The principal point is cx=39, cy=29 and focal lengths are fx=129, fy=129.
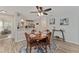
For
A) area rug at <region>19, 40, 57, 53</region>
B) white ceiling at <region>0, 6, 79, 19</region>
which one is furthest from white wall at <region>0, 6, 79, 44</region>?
area rug at <region>19, 40, 57, 53</region>

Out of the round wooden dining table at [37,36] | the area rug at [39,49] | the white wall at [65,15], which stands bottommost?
the area rug at [39,49]

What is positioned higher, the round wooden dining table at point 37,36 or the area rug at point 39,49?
the round wooden dining table at point 37,36

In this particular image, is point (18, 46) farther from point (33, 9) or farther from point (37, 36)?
point (33, 9)

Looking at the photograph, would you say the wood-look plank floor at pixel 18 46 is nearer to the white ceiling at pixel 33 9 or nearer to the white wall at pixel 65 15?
the white wall at pixel 65 15

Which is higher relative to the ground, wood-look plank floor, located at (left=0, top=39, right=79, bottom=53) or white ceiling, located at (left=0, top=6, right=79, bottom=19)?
white ceiling, located at (left=0, top=6, right=79, bottom=19)

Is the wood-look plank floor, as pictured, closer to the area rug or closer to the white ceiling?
the area rug

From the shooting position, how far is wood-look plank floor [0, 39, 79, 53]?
222 centimetres

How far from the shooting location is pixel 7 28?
2211mm

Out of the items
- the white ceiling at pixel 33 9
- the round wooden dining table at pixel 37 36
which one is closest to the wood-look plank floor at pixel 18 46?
the round wooden dining table at pixel 37 36

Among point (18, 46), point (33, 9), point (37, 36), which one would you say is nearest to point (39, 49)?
point (37, 36)

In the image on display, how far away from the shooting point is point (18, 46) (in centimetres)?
225

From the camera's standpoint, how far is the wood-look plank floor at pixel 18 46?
2.22m
